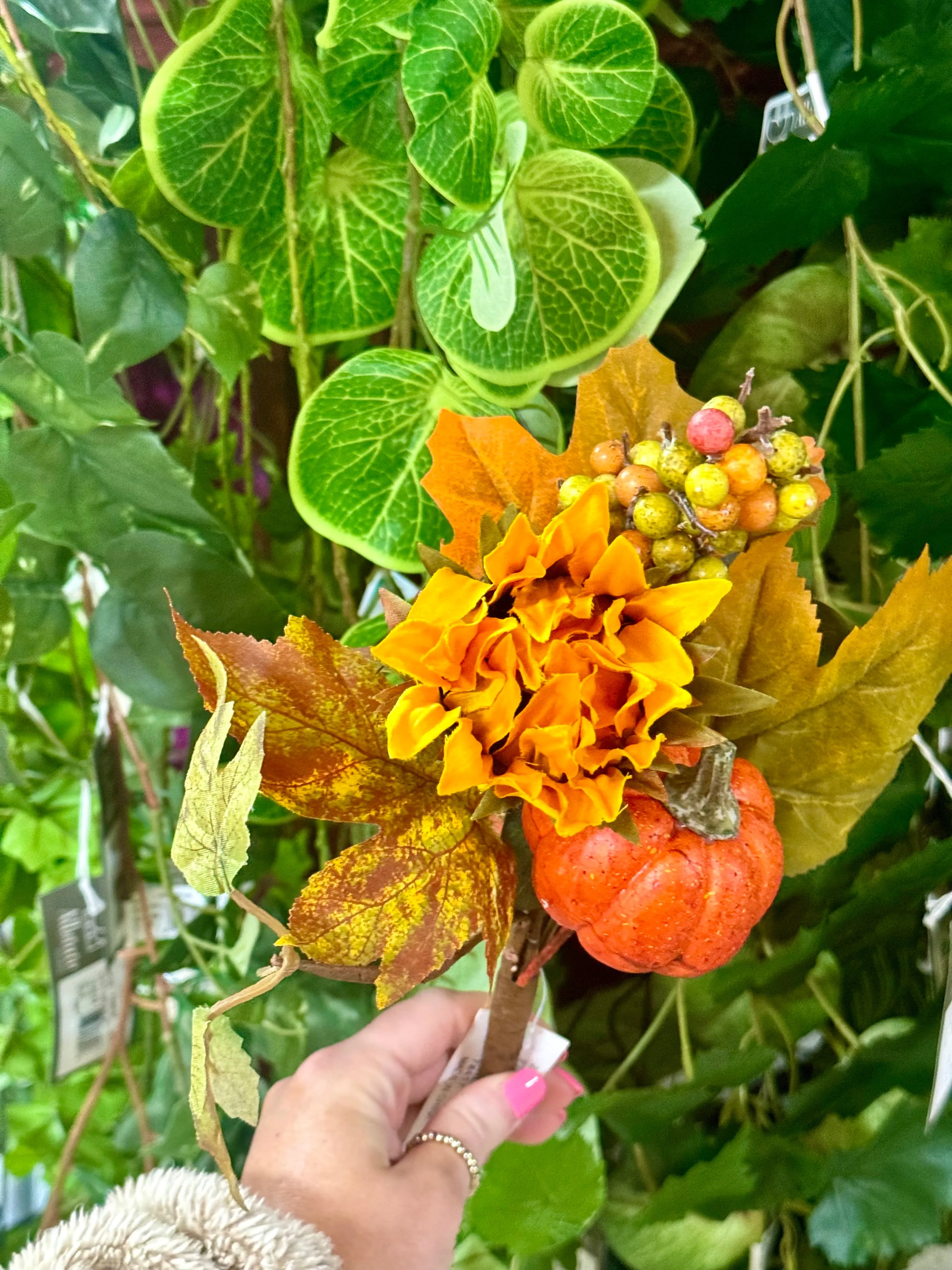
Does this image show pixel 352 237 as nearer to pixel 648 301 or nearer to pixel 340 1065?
pixel 648 301

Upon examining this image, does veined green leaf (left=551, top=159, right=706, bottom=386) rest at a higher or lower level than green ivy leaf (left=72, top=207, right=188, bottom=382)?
lower

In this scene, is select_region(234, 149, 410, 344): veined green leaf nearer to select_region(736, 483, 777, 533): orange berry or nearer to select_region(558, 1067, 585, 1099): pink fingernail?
select_region(736, 483, 777, 533): orange berry

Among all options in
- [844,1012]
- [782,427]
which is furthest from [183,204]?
[844,1012]

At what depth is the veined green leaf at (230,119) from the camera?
402 mm

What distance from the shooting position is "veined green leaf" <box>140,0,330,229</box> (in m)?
0.40

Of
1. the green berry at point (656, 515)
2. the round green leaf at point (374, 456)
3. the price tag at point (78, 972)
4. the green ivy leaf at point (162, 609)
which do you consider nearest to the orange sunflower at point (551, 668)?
the green berry at point (656, 515)

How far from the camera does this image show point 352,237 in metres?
0.49

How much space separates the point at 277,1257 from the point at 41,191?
0.54 meters

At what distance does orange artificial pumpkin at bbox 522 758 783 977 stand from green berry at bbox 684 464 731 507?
0.37 ft

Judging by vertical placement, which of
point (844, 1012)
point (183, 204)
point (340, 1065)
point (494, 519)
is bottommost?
point (844, 1012)

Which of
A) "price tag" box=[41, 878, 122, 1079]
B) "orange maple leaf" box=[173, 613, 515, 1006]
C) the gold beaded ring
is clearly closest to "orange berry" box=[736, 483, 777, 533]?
"orange maple leaf" box=[173, 613, 515, 1006]

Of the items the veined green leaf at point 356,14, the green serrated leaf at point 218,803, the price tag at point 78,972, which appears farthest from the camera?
the price tag at point 78,972

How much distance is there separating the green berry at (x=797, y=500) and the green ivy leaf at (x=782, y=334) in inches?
9.1

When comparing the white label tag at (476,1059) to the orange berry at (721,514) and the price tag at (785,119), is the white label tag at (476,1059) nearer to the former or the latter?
the orange berry at (721,514)
